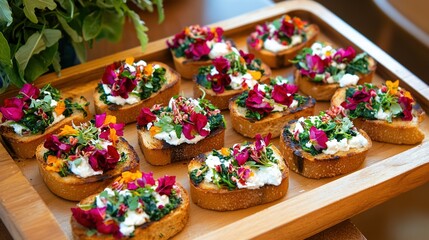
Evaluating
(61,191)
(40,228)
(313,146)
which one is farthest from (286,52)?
(40,228)

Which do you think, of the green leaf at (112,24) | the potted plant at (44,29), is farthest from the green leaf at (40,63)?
the green leaf at (112,24)

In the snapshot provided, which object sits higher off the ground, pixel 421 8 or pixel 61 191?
pixel 421 8

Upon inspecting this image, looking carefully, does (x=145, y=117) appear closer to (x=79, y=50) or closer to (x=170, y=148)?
(x=170, y=148)

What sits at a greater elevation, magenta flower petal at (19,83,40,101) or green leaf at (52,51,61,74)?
magenta flower petal at (19,83,40,101)

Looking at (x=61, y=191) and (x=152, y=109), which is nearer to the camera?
(x=61, y=191)

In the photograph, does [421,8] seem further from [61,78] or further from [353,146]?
[61,78]

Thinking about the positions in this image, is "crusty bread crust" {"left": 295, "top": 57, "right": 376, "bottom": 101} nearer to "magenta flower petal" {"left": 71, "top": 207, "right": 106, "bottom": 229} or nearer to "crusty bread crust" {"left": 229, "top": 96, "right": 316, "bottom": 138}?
"crusty bread crust" {"left": 229, "top": 96, "right": 316, "bottom": 138}

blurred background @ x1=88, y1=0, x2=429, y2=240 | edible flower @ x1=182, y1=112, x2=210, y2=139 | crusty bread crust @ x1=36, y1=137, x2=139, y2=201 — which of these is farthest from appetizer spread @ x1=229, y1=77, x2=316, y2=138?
blurred background @ x1=88, y1=0, x2=429, y2=240
